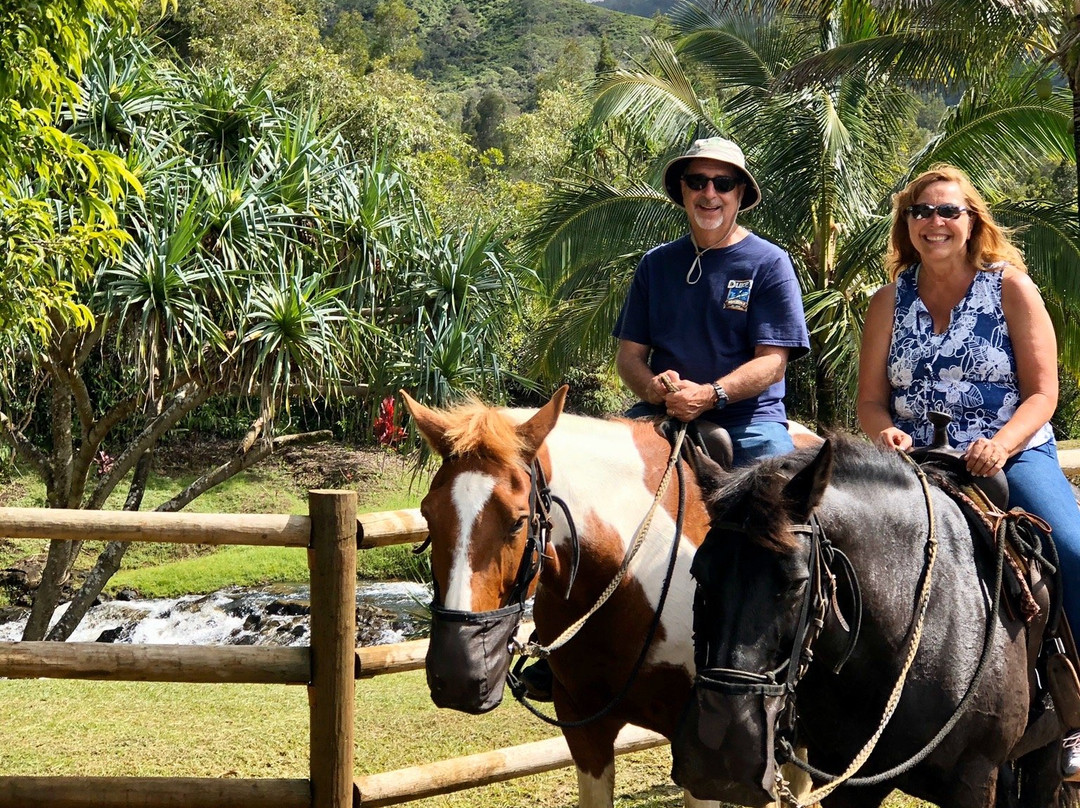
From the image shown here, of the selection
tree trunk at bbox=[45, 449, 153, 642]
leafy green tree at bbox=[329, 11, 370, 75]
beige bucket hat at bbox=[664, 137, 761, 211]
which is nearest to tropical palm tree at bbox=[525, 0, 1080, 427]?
tree trunk at bbox=[45, 449, 153, 642]

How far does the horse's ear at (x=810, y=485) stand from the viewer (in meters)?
2.56

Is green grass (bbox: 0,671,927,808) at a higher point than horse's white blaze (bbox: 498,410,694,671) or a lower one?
lower

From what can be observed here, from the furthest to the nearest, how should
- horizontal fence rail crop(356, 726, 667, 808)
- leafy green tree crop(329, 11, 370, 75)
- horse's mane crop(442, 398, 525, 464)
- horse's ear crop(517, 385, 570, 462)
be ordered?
leafy green tree crop(329, 11, 370, 75), horizontal fence rail crop(356, 726, 667, 808), horse's ear crop(517, 385, 570, 462), horse's mane crop(442, 398, 525, 464)

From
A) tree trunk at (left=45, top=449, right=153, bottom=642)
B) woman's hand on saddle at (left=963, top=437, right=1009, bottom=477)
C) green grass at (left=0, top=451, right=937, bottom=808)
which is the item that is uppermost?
woman's hand on saddle at (left=963, top=437, right=1009, bottom=477)

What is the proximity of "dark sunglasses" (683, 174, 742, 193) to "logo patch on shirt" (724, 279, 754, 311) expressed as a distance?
14.5 inches

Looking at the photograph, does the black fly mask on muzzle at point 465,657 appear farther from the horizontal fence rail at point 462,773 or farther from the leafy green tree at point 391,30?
the leafy green tree at point 391,30

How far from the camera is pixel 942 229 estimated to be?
354 cm

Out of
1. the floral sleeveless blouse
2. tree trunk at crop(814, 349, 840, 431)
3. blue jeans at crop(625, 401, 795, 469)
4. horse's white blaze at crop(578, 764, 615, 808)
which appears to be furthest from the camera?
tree trunk at crop(814, 349, 840, 431)

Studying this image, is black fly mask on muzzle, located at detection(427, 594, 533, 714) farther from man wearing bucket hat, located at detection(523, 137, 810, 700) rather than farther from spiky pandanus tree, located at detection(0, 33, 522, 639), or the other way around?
spiky pandanus tree, located at detection(0, 33, 522, 639)

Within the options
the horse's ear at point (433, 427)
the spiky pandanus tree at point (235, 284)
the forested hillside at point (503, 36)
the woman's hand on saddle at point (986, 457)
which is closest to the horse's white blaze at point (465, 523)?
the horse's ear at point (433, 427)

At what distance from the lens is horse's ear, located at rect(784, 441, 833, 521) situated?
2.56 meters

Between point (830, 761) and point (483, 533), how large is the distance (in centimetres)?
123

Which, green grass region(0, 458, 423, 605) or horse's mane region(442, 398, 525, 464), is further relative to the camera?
green grass region(0, 458, 423, 605)

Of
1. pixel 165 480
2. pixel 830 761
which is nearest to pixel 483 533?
pixel 830 761
